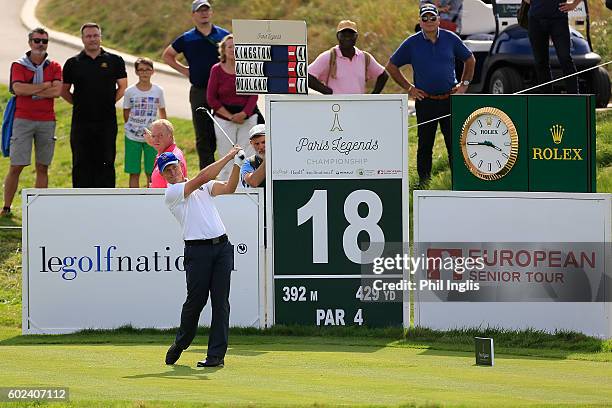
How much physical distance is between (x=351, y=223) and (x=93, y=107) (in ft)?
15.0

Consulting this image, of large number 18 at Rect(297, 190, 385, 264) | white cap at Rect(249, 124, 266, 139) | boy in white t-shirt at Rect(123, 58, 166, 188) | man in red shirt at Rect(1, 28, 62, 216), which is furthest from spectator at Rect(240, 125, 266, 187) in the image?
man in red shirt at Rect(1, 28, 62, 216)

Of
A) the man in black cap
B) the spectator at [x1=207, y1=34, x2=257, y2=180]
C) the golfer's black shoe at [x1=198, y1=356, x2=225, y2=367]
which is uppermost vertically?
the spectator at [x1=207, y1=34, x2=257, y2=180]

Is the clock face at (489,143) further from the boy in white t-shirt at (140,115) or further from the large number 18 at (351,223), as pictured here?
the boy in white t-shirt at (140,115)

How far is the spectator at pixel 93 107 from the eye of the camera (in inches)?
688

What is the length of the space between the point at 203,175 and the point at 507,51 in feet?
30.1

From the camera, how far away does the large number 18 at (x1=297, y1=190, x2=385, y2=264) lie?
14109mm

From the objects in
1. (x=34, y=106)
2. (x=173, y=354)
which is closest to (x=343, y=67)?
(x=34, y=106)

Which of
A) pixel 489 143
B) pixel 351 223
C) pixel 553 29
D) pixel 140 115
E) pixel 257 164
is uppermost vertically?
pixel 553 29

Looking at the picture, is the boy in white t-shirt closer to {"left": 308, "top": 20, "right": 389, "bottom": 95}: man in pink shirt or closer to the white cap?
{"left": 308, "top": 20, "right": 389, "bottom": 95}: man in pink shirt

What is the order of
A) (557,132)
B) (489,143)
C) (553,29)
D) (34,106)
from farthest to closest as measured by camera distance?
(34,106) < (553,29) < (489,143) < (557,132)

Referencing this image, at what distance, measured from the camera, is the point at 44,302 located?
46.6ft

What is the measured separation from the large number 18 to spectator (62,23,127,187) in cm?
411

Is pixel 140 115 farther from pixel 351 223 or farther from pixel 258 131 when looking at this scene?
pixel 351 223

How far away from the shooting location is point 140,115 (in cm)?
1823
